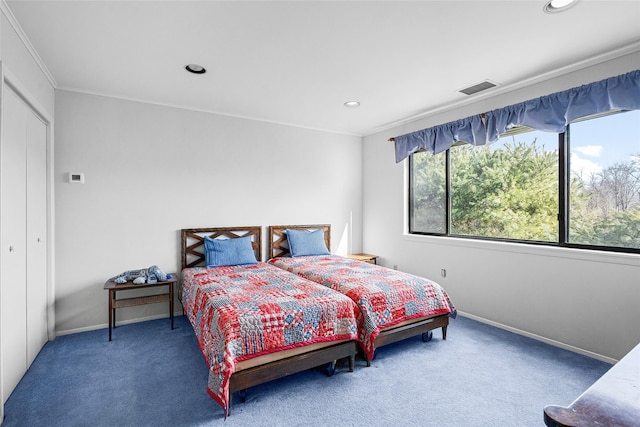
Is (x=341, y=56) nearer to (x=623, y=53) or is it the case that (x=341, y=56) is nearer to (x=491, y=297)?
(x=623, y=53)

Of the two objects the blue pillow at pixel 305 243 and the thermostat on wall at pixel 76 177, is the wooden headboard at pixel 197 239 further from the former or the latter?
the thermostat on wall at pixel 76 177

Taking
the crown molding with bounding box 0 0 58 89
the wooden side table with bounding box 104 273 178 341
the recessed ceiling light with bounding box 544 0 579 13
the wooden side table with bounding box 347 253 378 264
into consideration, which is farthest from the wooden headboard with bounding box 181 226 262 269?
the recessed ceiling light with bounding box 544 0 579 13

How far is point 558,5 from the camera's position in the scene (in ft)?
6.45

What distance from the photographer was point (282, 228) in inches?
180

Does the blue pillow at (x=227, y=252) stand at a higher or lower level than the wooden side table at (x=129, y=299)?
higher

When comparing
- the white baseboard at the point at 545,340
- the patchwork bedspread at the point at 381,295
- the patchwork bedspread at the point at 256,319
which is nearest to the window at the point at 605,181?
the white baseboard at the point at 545,340

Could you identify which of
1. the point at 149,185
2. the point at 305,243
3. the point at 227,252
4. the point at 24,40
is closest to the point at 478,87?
the point at 305,243

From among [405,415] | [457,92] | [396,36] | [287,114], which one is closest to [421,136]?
[457,92]

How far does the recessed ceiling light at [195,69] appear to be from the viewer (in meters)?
2.81

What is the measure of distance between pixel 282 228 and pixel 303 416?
2821mm

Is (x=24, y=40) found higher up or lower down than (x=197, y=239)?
higher up

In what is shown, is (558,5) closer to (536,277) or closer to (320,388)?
(536,277)

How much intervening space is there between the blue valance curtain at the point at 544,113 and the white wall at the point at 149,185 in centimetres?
192

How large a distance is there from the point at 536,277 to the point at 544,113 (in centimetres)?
155
